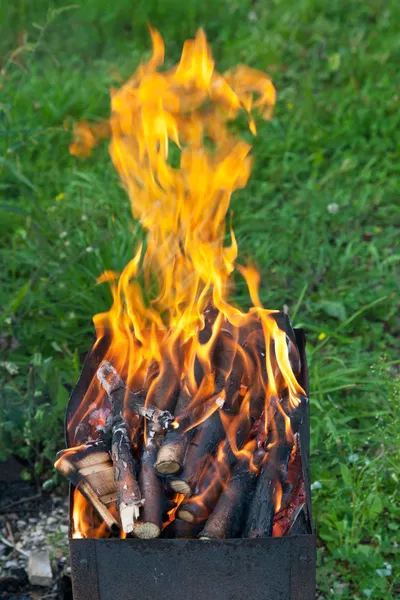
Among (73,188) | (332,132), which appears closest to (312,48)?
(332,132)

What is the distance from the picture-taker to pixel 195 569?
213 cm

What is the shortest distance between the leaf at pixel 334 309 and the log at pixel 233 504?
5.70ft

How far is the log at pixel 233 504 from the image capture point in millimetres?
2188

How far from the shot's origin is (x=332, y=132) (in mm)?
5227

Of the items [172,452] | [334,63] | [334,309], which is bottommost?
[334,309]

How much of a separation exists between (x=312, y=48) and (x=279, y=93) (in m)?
0.57

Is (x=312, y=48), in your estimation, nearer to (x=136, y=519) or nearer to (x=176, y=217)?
(x=176, y=217)

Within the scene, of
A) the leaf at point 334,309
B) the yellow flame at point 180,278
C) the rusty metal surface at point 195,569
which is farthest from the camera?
the leaf at point 334,309

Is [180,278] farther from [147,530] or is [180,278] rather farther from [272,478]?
[147,530]

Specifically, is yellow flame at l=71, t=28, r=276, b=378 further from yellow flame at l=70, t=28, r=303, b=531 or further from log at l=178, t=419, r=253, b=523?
log at l=178, t=419, r=253, b=523

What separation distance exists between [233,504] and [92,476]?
0.38m

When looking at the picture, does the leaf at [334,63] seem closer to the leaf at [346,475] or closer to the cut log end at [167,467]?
the leaf at [346,475]

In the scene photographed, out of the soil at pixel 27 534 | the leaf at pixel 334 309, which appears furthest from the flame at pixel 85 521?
the leaf at pixel 334 309

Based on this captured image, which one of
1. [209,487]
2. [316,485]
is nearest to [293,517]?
[209,487]
